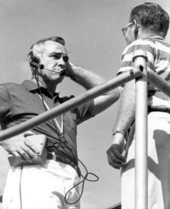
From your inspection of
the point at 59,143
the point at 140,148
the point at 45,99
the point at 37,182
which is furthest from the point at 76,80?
the point at 140,148

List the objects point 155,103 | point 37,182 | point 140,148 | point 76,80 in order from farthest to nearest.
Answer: point 76,80 → point 37,182 → point 155,103 → point 140,148

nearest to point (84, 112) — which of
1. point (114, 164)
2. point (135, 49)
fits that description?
point (135, 49)

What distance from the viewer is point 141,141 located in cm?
256

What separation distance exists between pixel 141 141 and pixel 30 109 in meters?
1.76

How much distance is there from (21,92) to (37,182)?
2.67 feet

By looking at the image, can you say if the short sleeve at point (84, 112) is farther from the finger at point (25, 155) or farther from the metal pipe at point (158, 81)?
→ the metal pipe at point (158, 81)

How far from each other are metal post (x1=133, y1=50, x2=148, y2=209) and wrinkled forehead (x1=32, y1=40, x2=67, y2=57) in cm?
208

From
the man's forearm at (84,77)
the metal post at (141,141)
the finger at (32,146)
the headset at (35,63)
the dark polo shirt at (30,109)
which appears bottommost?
the metal post at (141,141)

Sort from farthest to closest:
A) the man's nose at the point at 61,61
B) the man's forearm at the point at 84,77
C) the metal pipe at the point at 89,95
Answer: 1. the man's forearm at the point at 84,77
2. the man's nose at the point at 61,61
3. the metal pipe at the point at 89,95

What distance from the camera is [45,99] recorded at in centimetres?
445

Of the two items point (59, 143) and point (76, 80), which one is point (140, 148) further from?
point (76, 80)

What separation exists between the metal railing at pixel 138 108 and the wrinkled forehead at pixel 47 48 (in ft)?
6.65

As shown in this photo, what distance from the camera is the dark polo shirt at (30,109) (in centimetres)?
415

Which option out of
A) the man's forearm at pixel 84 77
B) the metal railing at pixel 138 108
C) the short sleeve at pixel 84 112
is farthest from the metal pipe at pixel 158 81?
the man's forearm at pixel 84 77
